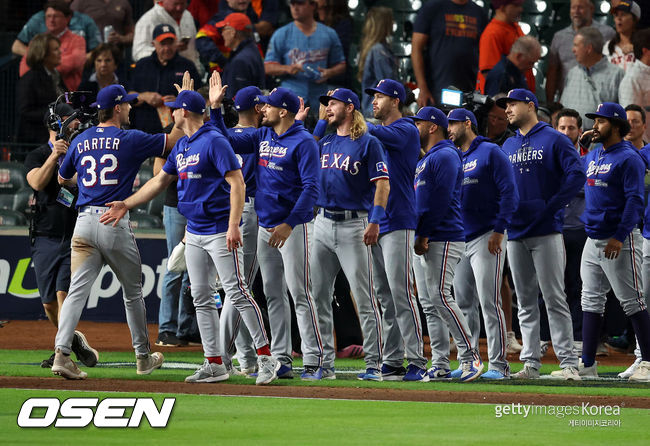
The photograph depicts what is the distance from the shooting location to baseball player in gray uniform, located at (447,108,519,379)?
951 centimetres

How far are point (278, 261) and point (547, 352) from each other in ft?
14.6

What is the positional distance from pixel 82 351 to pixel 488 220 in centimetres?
365

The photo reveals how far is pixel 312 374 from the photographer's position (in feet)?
30.6

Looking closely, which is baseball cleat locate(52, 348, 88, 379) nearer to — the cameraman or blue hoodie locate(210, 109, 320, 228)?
the cameraman

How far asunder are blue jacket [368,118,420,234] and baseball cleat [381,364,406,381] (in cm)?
112

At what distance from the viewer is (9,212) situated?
589 inches

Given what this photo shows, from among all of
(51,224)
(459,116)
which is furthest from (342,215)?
(51,224)

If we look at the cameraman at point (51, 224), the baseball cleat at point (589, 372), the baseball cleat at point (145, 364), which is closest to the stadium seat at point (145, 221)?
the cameraman at point (51, 224)

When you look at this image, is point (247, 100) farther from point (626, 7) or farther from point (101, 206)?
point (626, 7)

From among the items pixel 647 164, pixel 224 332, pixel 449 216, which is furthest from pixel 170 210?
pixel 647 164

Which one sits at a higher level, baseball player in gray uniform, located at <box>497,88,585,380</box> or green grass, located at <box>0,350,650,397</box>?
baseball player in gray uniform, located at <box>497,88,585,380</box>

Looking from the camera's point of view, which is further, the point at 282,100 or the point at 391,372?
the point at 391,372

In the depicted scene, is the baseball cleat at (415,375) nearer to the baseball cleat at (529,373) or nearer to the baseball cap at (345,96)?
the baseball cleat at (529,373)

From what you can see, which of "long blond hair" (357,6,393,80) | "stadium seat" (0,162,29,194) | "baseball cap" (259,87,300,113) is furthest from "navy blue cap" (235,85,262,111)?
"stadium seat" (0,162,29,194)
